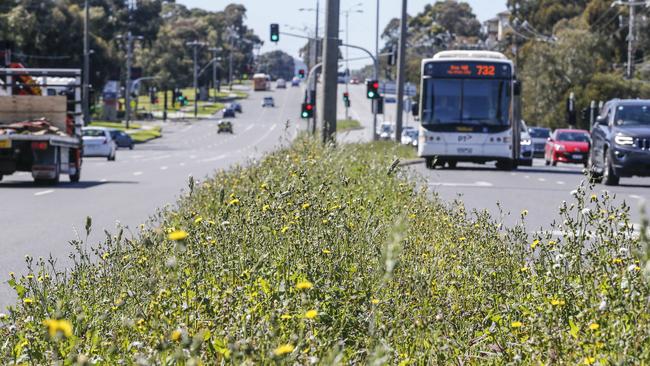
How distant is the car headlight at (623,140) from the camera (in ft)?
97.0

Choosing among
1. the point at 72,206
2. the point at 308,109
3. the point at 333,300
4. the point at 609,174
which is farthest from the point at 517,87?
the point at 333,300

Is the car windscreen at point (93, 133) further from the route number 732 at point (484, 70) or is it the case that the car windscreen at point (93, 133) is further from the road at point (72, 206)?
the route number 732 at point (484, 70)

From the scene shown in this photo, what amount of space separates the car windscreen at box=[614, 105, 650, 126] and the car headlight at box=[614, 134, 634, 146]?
91 centimetres

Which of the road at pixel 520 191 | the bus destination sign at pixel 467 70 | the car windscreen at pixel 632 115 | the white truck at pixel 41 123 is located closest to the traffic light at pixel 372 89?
the road at pixel 520 191

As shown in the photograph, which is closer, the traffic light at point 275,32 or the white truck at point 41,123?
the white truck at point 41,123

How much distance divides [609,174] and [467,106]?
7.95 m

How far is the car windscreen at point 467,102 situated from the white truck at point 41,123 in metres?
10.1

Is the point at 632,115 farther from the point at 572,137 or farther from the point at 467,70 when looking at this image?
the point at 572,137

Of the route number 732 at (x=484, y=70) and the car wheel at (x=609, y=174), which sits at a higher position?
the route number 732 at (x=484, y=70)

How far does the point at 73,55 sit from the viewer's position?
109m

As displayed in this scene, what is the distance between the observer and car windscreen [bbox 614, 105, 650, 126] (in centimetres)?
3070

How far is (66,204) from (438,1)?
165 metres

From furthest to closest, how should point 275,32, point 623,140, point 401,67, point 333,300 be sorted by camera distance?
point 275,32, point 401,67, point 623,140, point 333,300

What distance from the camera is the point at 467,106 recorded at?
37.6 m
